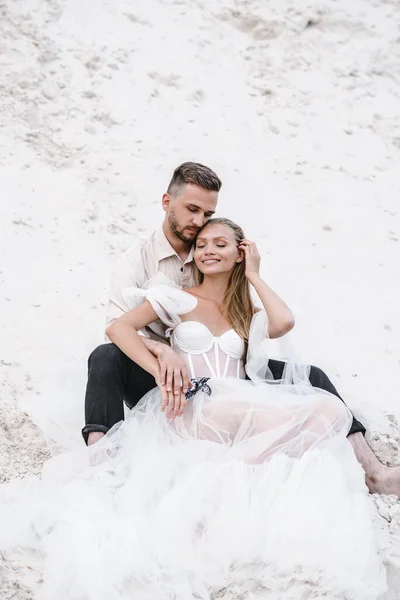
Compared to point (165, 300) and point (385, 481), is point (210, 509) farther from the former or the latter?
point (165, 300)

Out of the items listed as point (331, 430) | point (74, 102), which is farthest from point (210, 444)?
point (74, 102)

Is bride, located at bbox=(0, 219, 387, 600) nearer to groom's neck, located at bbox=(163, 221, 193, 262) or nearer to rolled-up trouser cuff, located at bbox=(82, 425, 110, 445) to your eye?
rolled-up trouser cuff, located at bbox=(82, 425, 110, 445)

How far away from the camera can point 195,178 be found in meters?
3.77

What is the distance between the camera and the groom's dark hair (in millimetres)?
3773

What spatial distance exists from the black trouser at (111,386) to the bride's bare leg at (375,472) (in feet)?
0.24

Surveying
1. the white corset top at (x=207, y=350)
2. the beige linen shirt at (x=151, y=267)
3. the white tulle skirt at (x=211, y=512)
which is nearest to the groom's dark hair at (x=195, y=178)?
the beige linen shirt at (x=151, y=267)

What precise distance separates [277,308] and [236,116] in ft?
11.1

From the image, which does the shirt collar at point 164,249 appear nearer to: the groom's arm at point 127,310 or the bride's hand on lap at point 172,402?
the groom's arm at point 127,310

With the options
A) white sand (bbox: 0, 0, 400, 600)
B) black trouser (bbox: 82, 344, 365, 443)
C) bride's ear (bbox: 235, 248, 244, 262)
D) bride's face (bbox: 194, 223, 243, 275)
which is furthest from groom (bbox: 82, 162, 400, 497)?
white sand (bbox: 0, 0, 400, 600)

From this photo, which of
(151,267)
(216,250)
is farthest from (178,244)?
(216,250)

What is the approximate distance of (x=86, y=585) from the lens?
2.32 m

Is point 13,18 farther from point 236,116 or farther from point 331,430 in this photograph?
point 331,430

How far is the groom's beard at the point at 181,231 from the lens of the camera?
12.3ft

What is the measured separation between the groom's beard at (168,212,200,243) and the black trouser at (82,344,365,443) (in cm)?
74
